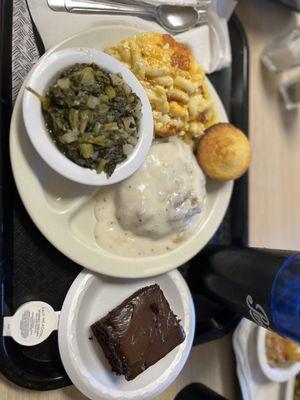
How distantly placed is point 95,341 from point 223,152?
0.67 m

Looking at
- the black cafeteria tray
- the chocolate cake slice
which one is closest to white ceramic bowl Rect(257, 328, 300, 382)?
the chocolate cake slice

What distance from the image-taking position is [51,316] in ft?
3.84

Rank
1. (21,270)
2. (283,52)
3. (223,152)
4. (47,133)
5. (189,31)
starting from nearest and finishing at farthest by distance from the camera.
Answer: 1. (47,133)
2. (21,270)
3. (223,152)
4. (189,31)
5. (283,52)

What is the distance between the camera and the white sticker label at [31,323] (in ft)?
3.68

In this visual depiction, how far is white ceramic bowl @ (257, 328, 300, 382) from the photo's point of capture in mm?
1450


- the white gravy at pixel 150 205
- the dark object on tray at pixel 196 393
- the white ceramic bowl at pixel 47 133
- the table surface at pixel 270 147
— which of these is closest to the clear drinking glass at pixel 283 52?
the table surface at pixel 270 147

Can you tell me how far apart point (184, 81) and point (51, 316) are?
2.52 feet

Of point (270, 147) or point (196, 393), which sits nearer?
point (196, 393)

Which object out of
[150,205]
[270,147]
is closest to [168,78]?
[150,205]

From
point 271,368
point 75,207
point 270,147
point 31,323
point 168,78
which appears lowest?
point 271,368

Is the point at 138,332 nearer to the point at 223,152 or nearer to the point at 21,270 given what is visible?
the point at 21,270

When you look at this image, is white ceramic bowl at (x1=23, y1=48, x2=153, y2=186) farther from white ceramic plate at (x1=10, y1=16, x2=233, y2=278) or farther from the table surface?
the table surface

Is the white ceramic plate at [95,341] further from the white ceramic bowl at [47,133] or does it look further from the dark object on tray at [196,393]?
the white ceramic bowl at [47,133]

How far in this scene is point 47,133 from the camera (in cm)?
108
